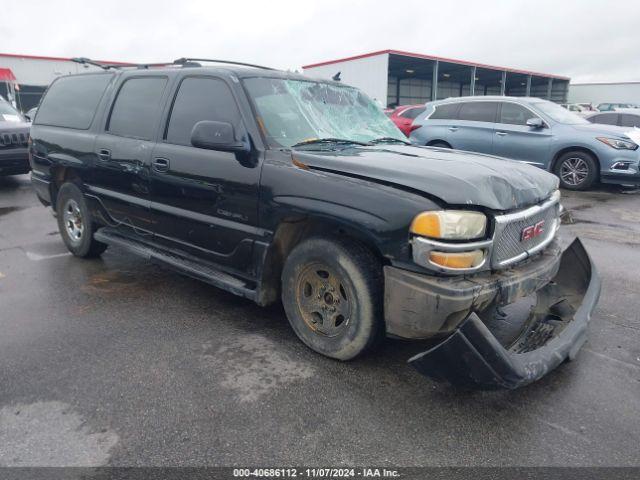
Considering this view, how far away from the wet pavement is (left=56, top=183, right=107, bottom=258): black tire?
36.7 inches

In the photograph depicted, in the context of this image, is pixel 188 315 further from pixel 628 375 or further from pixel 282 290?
pixel 628 375

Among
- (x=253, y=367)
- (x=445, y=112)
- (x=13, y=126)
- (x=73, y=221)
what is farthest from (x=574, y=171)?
(x=13, y=126)

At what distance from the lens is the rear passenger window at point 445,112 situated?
34.6ft

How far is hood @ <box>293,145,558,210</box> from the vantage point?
259 cm

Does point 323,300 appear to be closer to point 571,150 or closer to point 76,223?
point 76,223

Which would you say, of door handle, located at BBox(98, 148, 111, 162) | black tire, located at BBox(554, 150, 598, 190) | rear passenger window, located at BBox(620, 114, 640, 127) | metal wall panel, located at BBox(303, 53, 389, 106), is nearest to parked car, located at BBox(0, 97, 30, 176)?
door handle, located at BBox(98, 148, 111, 162)

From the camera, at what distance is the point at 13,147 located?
912cm

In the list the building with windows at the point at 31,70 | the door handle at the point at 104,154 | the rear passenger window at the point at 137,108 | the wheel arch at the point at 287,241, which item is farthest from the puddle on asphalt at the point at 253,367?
the building with windows at the point at 31,70

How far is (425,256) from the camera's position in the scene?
249cm

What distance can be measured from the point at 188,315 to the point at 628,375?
3005mm

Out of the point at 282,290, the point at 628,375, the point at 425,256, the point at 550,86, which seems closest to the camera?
the point at 425,256

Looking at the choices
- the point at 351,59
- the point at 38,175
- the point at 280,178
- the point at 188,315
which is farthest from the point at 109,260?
the point at 351,59

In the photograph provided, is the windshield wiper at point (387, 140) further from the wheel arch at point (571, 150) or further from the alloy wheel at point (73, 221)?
the wheel arch at point (571, 150)

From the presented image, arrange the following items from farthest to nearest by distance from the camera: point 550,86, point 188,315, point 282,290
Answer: point 550,86, point 188,315, point 282,290
